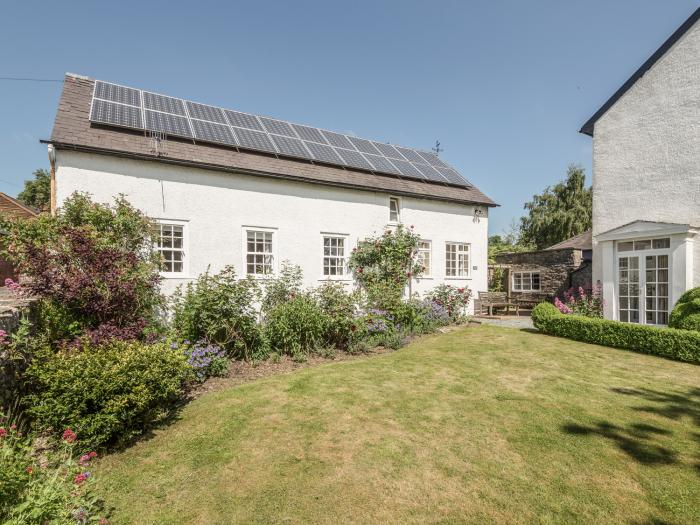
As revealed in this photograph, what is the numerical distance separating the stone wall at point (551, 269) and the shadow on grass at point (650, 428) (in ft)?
41.7

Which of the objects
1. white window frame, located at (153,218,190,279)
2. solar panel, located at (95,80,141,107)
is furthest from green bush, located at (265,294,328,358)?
solar panel, located at (95,80,141,107)

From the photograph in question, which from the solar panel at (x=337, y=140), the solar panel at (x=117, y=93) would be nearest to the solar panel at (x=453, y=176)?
the solar panel at (x=337, y=140)

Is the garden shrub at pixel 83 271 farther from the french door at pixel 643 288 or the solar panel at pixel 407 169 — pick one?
the french door at pixel 643 288

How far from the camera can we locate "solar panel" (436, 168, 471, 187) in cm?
1709

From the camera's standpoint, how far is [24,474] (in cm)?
298

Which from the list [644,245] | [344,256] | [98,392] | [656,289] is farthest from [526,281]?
[98,392]

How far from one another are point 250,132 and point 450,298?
10.8 meters

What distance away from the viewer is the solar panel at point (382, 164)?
15.1m

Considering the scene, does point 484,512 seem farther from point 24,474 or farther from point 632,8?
point 632,8

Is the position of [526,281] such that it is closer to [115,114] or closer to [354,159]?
[354,159]

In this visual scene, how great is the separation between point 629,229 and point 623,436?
31.8 ft

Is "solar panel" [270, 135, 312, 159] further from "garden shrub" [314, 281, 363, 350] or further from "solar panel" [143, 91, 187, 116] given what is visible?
"garden shrub" [314, 281, 363, 350]

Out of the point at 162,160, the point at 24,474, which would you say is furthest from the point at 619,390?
the point at 162,160

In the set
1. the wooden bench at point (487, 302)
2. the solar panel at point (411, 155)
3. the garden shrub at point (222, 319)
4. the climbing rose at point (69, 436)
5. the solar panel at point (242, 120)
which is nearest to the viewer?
the climbing rose at point (69, 436)
